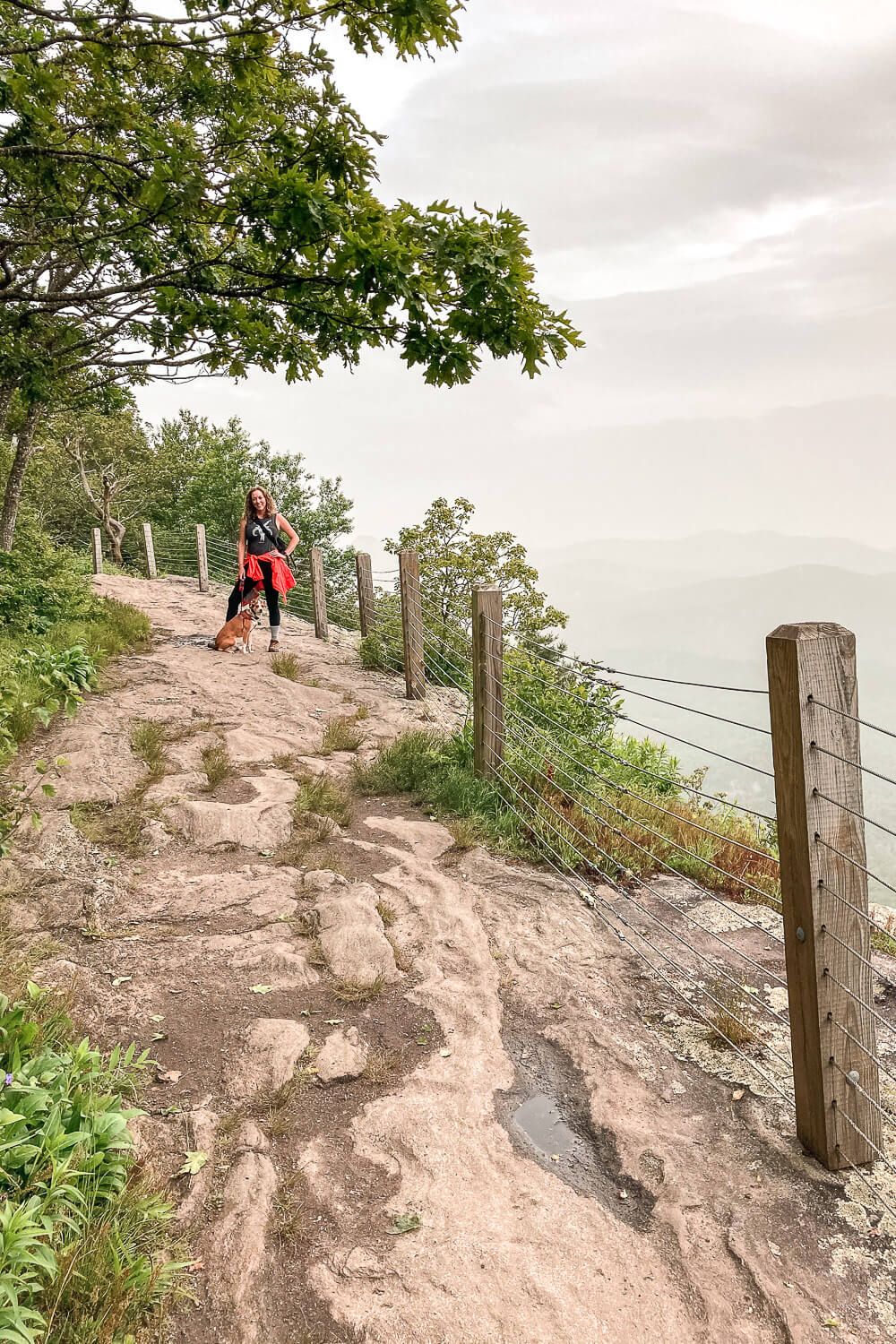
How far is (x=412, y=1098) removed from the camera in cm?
293

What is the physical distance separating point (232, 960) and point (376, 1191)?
1.48 metres

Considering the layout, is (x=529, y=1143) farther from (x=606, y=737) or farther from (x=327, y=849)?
(x=606, y=737)

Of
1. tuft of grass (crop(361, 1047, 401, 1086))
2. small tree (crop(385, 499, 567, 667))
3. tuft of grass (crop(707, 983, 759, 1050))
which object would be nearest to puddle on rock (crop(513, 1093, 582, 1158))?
tuft of grass (crop(361, 1047, 401, 1086))

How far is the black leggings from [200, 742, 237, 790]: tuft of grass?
10.4 feet

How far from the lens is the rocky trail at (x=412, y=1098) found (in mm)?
2115

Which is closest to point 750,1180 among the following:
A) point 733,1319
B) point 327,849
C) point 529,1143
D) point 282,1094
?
point 733,1319

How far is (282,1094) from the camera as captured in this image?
9.34 ft

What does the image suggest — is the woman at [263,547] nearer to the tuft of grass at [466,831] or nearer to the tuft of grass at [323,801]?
the tuft of grass at [323,801]

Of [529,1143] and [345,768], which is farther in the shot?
[345,768]

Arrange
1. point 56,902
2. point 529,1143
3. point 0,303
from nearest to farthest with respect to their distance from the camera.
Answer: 1. point 529,1143
2. point 56,902
3. point 0,303

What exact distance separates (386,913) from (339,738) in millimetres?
2866

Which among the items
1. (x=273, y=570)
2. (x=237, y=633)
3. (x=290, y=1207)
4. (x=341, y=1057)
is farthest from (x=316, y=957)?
(x=237, y=633)

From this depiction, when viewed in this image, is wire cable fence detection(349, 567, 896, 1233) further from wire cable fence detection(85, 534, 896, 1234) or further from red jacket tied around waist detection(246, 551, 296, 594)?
red jacket tied around waist detection(246, 551, 296, 594)

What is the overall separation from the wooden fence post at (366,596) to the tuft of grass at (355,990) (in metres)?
7.56
